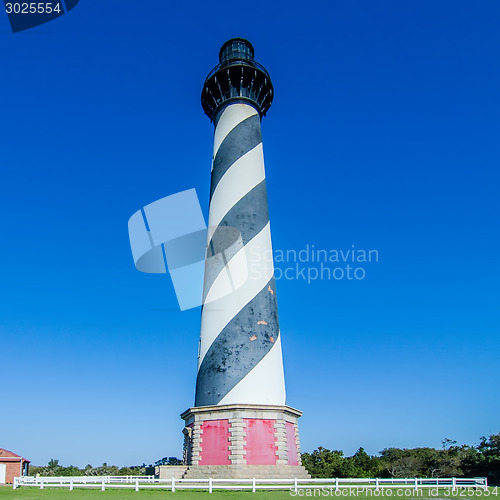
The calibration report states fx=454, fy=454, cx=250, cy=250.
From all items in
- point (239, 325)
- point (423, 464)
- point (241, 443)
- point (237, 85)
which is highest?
point (237, 85)

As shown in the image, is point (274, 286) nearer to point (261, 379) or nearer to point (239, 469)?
point (261, 379)

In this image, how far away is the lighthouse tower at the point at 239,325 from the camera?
15836 millimetres

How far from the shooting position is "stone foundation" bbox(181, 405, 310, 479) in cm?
1544

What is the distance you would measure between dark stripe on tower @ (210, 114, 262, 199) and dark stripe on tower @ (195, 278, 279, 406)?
6.14m

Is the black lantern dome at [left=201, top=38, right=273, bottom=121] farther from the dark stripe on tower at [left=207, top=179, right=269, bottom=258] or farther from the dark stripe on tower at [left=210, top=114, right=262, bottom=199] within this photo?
the dark stripe on tower at [left=207, top=179, right=269, bottom=258]

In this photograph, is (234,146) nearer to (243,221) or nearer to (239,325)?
(243,221)

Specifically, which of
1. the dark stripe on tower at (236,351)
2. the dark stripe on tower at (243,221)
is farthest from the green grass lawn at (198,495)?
the dark stripe on tower at (243,221)

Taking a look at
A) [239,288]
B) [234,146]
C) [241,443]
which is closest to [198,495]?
[241,443]

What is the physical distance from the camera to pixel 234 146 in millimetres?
20906

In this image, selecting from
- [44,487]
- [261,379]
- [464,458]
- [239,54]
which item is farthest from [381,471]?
[239,54]

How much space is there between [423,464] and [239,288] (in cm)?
2136

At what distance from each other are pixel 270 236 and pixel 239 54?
10667 millimetres

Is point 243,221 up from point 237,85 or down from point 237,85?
down

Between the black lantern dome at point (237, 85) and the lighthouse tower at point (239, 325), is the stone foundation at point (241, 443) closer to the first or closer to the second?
the lighthouse tower at point (239, 325)
